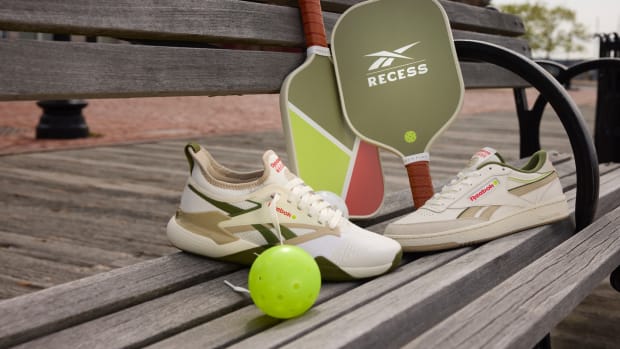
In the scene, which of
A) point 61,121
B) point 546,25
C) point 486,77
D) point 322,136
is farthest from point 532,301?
point 546,25

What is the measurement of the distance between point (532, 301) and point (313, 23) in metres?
1.06

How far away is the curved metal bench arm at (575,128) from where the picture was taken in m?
1.69

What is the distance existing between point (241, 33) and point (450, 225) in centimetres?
71

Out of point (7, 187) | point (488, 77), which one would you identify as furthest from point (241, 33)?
point (7, 187)

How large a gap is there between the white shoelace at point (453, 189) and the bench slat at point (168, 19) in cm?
62

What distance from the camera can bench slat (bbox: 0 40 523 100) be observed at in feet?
4.30

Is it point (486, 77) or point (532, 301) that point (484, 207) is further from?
point (486, 77)

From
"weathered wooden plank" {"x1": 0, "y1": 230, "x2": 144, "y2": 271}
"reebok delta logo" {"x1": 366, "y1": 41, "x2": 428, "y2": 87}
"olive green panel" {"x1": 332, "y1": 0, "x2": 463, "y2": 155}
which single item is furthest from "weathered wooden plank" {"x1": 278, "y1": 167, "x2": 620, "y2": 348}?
"weathered wooden plank" {"x1": 0, "y1": 230, "x2": 144, "y2": 271}

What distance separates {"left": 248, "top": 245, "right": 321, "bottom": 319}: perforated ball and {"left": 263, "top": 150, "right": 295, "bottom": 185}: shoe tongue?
0.62 ft

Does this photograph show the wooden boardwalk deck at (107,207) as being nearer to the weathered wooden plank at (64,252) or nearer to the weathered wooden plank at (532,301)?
the weathered wooden plank at (64,252)

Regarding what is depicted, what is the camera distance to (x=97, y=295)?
3.99 ft

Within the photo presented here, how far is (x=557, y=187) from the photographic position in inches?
69.2

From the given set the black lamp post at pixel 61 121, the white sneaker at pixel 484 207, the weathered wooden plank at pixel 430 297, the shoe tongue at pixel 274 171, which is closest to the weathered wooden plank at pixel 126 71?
the shoe tongue at pixel 274 171

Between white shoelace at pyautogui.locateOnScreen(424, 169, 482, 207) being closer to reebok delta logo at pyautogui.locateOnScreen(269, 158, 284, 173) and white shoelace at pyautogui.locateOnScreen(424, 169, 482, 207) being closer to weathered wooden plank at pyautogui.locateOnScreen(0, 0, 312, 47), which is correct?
reebok delta logo at pyautogui.locateOnScreen(269, 158, 284, 173)
